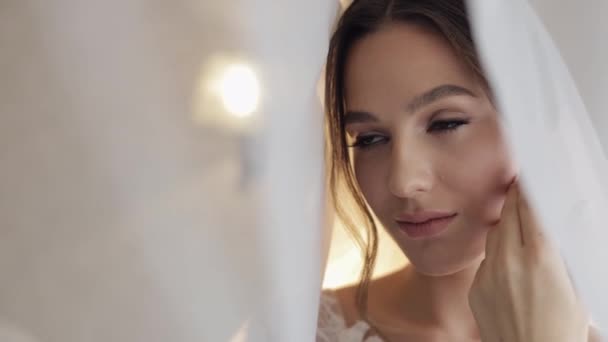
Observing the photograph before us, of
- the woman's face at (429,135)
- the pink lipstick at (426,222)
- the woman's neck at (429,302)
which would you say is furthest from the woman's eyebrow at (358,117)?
the woman's neck at (429,302)

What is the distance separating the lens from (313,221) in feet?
2.19

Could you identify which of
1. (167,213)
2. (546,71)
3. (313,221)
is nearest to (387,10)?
(546,71)

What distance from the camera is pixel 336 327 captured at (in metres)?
1.08

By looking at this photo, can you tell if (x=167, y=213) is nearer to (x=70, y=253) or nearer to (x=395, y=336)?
(x=70, y=253)

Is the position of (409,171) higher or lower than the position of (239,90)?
lower

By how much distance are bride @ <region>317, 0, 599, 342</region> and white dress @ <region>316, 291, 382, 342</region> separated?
17 centimetres

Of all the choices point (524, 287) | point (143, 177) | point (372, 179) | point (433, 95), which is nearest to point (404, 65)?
point (433, 95)

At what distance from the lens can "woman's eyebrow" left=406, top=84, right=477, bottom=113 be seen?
854 millimetres

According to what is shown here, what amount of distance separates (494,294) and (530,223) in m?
0.10

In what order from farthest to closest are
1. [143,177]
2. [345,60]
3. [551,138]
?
[345,60], [551,138], [143,177]

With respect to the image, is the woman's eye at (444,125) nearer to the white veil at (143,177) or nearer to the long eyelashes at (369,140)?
the long eyelashes at (369,140)

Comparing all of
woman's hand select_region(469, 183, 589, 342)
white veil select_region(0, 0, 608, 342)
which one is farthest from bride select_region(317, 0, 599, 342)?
white veil select_region(0, 0, 608, 342)

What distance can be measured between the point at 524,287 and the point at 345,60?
0.38m

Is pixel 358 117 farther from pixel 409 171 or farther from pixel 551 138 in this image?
pixel 551 138
